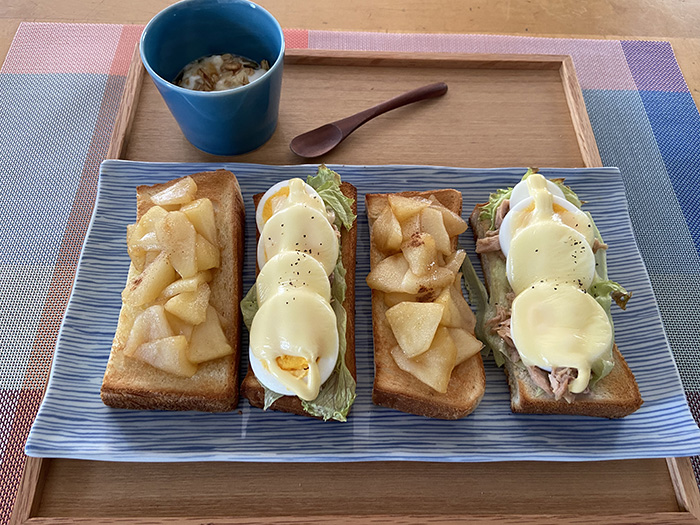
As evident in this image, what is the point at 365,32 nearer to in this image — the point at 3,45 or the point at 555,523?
the point at 3,45

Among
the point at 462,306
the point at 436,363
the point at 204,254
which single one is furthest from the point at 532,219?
the point at 204,254

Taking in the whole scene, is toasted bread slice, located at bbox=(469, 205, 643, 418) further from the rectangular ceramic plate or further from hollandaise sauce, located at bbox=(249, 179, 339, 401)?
hollandaise sauce, located at bbox=(249, 179, 339, 401)

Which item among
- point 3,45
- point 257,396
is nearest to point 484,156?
point 257,396

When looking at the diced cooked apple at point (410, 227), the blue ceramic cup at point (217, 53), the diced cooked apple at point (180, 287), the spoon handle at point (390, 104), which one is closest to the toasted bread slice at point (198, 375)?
the diced cooked apple at point (180, 287)

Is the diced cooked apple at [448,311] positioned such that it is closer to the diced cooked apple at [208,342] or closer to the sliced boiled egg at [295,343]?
the sliced boiled egg at [295,343]

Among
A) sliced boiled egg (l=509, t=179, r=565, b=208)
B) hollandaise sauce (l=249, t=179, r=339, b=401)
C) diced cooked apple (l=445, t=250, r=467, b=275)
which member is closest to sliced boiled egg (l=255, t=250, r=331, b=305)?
hollandaise sauce (l=249, t=179, r=339, b=401)

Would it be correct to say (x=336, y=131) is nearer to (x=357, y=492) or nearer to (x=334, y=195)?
(x=334, y=195)

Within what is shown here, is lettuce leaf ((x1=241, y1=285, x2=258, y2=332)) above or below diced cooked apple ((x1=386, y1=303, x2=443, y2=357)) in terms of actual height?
below
